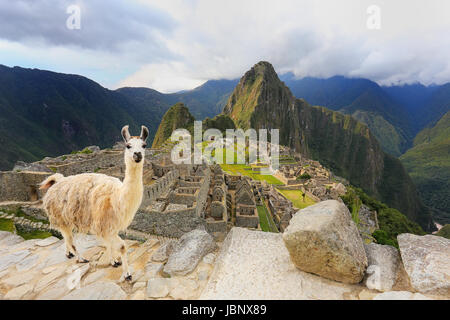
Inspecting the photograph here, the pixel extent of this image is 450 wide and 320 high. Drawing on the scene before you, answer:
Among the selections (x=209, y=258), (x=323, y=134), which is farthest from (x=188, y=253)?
(x=323, y=134)

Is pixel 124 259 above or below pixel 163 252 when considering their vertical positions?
above

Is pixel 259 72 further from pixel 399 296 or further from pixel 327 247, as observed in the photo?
pixel 399 296

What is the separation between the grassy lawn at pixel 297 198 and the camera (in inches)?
1102

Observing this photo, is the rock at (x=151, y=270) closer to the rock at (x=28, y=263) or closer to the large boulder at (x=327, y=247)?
the rock at (x=28, y=263)

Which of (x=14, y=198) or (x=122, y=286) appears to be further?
(x=14, y=198)

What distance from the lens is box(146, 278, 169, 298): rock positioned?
285 cm

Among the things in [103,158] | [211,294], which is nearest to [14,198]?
[103,158]

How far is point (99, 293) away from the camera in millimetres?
2674

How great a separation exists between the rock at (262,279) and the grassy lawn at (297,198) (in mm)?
25761

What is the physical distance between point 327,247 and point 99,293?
311 cm

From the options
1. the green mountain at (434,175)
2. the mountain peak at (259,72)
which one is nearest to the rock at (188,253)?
the green mountain at (434,175)

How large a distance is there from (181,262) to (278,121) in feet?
531

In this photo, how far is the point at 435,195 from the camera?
108438 mm

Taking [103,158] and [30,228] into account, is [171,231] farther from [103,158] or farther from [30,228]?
[103,158]
